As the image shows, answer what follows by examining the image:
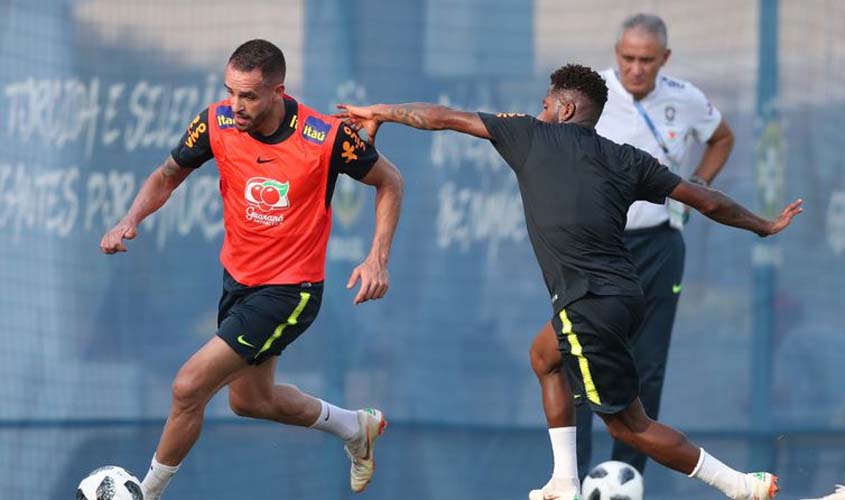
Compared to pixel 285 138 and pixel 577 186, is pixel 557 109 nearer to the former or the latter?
pixel 577 186

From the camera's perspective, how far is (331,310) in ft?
33.7

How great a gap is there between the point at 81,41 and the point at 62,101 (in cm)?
43

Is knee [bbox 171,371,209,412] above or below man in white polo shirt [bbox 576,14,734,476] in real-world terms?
below

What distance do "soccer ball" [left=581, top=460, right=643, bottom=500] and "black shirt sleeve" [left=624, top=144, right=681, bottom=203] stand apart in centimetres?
123

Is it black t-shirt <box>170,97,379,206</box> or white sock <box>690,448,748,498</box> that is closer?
white sock <box>690,448,748,498</box>

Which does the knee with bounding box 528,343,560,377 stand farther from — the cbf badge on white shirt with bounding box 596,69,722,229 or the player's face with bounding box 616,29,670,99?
the player's face with bounding box 616,29,670,99

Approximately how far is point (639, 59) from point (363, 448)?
2.40m

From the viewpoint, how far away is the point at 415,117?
631cm

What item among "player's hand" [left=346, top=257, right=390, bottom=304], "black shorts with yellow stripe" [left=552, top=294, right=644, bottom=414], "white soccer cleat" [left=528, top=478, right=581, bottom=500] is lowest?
"white soccer cleat" [left=528, top=478, right=581, bottom=500]

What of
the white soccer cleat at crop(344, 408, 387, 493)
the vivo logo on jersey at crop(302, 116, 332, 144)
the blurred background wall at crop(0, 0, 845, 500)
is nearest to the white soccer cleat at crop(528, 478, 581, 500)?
the white soccer cleat at crop(344, 408, 387, 493)

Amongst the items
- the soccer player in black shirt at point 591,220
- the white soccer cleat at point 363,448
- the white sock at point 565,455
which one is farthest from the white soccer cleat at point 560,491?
the white soccer cleat at point 363,448

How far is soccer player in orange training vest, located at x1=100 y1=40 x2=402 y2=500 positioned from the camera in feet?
21.4

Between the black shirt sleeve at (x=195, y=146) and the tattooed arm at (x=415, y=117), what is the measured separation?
796 mm

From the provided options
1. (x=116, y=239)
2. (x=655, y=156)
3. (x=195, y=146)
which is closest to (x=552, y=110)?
(x=655, y=156)
